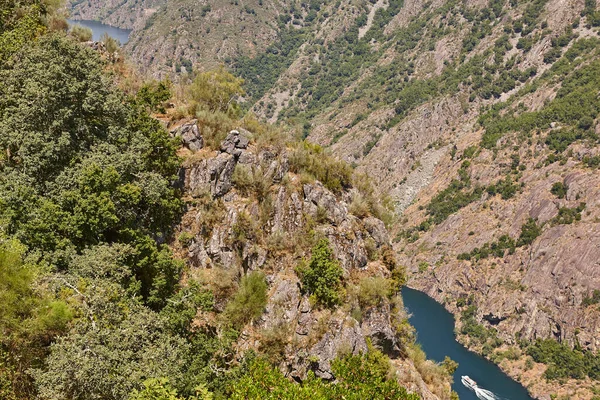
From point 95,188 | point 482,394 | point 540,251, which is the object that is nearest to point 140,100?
point 95,188

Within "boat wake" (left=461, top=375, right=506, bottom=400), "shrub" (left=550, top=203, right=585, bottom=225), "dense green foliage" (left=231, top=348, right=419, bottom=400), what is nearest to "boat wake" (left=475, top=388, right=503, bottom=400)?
"boat wake" (left=461, top=375, right=506, bottom=400)

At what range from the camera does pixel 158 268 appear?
21.9 m

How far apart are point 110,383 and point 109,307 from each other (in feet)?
10.4

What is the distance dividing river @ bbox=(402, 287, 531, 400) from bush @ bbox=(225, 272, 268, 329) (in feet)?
286

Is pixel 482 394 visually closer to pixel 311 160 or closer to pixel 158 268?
pixel 311 160

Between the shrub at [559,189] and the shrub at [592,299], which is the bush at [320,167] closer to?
the shrub at [592,299]

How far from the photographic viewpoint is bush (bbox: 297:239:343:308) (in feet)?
83.7

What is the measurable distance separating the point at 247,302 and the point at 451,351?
11528cm

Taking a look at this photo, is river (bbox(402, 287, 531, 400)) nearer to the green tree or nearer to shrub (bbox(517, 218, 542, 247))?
shrub (bbox(517, 218, 542, 247))

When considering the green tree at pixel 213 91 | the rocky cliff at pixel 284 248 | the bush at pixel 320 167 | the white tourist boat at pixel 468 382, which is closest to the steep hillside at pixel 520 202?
the white tourist boat at pixel 468 382

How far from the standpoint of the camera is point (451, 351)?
123500mm

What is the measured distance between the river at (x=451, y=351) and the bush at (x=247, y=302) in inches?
3431

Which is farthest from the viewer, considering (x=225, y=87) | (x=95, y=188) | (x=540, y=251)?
(x=540, y=251)

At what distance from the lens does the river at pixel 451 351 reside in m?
107
